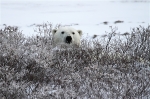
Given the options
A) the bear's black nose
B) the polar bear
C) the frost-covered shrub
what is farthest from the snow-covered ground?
the frost-covered shrub

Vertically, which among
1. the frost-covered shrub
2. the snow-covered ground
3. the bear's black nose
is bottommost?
the frost-covered shrub

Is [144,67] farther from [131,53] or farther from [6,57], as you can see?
[6,57]

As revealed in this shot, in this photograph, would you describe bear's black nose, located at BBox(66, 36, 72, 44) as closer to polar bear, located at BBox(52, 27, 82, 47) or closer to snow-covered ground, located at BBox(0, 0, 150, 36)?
polar bear, located at BBox(52, 27, 82, 47)

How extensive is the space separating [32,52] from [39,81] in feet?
2.32

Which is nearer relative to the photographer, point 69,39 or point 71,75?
point 71,75

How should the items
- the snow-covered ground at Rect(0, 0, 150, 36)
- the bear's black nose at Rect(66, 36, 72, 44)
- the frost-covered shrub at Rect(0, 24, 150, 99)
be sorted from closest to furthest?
the frost-covered shrub at Rect(0, 24, 150, 99)
the bear's black nose at Rect(66, 36, 72, 44)
the snow-covered ground at Rect(0, 0, 150, 36)

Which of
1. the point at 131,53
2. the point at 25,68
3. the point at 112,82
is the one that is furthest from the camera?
the point at 131,53

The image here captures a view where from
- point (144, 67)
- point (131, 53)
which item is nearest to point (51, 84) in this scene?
point (144, 67)

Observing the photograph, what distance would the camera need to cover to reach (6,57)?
3623mm

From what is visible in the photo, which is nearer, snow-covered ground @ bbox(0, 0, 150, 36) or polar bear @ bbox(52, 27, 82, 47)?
polar bear @ bbox(52, 27, 82, 47)

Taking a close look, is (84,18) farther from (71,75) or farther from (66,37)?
(71,75)

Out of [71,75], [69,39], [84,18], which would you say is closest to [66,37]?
[69,39]

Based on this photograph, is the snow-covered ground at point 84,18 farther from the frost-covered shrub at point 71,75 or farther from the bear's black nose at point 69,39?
the frost-covered shrub at point 71,75

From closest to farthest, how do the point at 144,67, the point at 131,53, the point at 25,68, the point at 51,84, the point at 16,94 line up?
the point at 16,94, the point at 51,84, the point at 25,68, the point at 144,67, the point at 131,53
